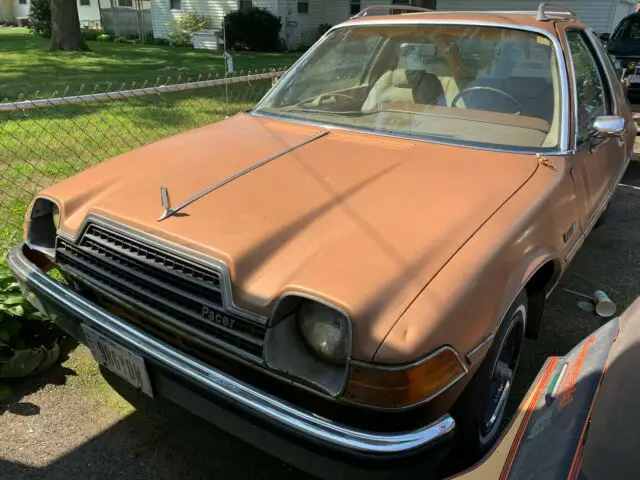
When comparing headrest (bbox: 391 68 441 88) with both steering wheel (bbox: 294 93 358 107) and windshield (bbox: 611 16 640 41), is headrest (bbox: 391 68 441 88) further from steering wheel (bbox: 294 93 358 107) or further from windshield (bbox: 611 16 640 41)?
windshield (bbox: 611 16 640 41)

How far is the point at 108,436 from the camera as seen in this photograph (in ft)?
8.36

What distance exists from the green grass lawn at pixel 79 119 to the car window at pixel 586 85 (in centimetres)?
388

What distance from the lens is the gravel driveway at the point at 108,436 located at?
7.77 ft

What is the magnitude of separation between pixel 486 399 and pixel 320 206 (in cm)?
101

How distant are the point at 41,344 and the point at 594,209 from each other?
11.1 feet

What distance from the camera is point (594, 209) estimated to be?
3244mm

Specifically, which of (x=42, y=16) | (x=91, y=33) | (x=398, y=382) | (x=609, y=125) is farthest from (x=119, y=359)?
(x=91, y=33)

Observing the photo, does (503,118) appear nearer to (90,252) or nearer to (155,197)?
(155,197)

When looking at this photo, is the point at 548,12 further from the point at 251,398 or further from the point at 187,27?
the point at 187,27

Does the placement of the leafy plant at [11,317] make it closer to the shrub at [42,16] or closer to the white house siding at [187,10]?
the white house siding at [187,10]

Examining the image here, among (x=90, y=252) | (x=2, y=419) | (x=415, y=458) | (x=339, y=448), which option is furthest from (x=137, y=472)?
(x=415, y=458)

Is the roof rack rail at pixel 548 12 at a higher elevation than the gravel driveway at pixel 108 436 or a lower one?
higher

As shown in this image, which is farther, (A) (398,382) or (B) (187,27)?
(B) (187,27)


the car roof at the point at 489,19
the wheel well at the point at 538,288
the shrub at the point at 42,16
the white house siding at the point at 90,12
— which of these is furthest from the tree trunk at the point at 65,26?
the wheel well at the point at 538,288
